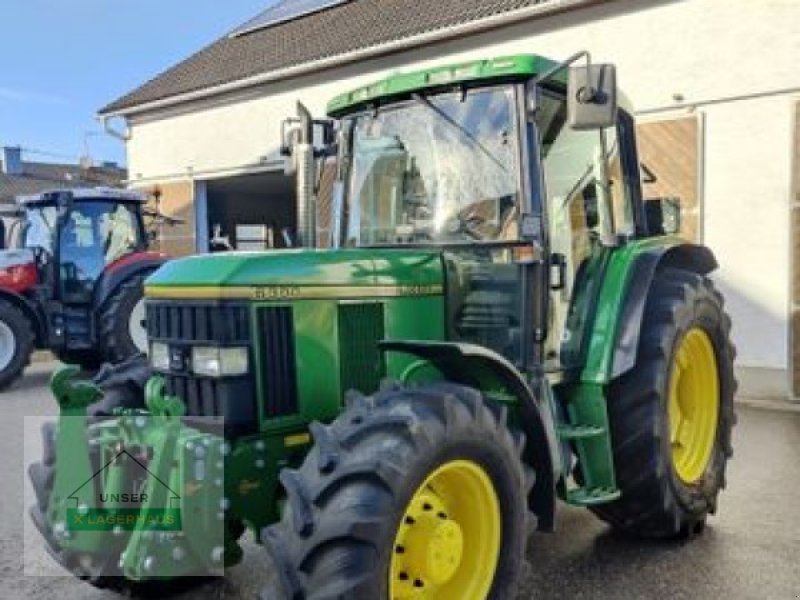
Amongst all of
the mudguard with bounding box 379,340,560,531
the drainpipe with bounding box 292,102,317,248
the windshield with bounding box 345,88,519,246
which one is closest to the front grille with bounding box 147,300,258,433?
the mudguard with bounding box 379,340,560,531

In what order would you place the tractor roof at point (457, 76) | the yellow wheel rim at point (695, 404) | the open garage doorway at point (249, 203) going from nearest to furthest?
the tractor roof at point (457, 76) < the yellow wheel rim at point (695, 404) < the open garage doorway at point (249, 203)

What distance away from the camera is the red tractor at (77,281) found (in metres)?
10.1

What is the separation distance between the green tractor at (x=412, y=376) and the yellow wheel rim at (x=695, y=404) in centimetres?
10

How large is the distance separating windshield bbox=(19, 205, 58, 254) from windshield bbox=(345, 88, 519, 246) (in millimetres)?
7515

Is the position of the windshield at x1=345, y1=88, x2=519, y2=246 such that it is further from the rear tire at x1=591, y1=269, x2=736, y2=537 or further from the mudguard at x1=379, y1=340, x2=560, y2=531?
the rear tire at x1=591, y1=269, x2=736, y2=537

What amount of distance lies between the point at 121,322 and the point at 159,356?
6934 millimetres

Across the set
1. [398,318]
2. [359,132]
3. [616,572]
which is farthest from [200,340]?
[616,572]

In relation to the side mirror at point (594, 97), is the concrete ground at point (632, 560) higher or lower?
lower

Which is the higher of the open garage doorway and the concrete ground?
the open garage doorway

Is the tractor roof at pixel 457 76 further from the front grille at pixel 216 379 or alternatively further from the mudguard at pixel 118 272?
the mudguard at pixel 118 272

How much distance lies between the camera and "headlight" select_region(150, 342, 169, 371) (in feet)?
11.4

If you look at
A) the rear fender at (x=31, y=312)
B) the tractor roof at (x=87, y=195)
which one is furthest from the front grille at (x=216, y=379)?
the rear fender at (x=31, y=312)

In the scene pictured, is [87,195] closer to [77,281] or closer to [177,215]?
[77,281]

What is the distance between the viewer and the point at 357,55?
11438 mm
